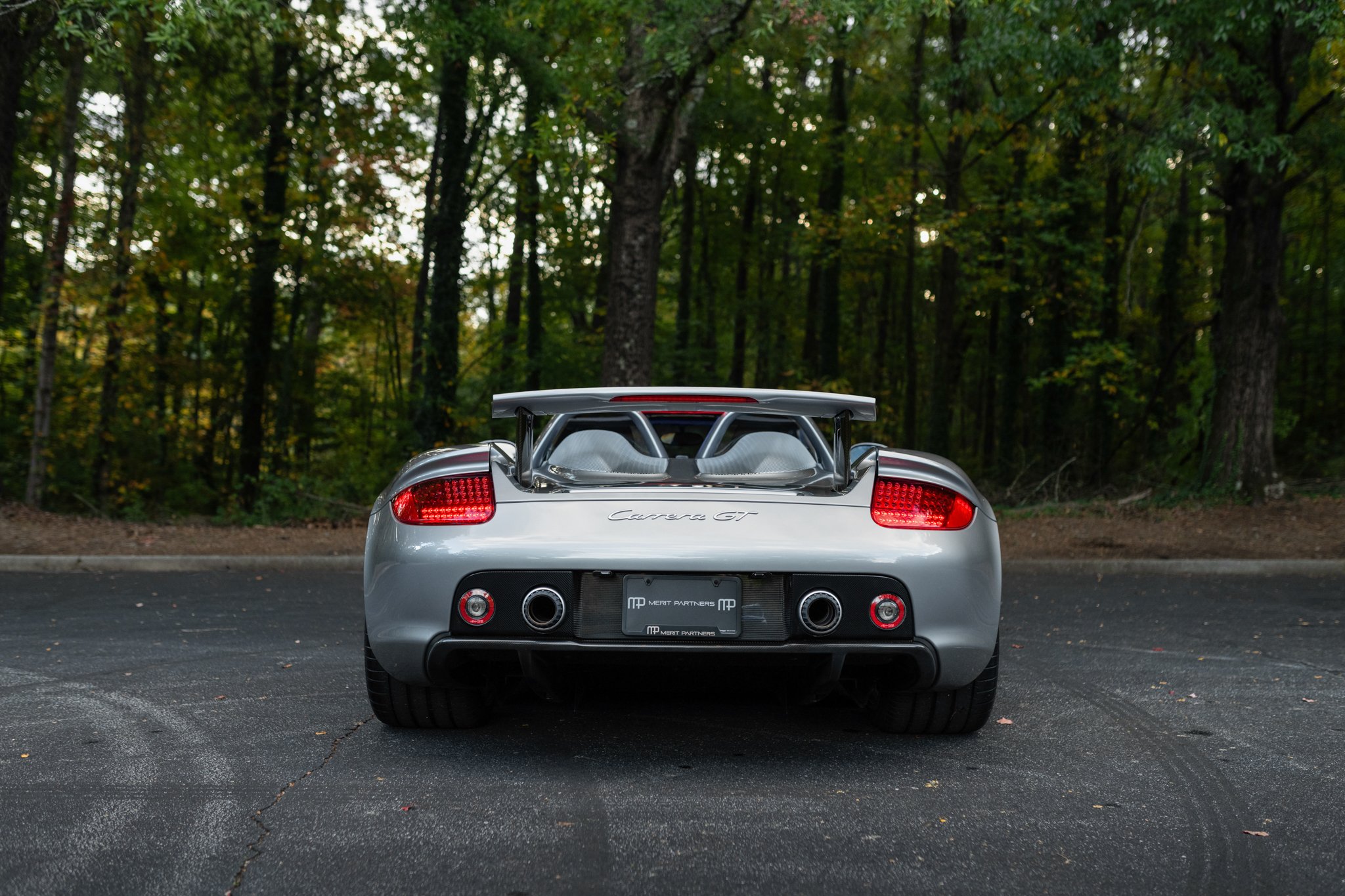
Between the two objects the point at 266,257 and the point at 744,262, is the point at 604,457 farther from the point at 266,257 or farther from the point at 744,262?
the point at 744,262

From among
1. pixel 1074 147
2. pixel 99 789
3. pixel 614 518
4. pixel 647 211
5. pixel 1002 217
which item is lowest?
pixel 99 789

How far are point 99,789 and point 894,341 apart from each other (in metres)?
39.9

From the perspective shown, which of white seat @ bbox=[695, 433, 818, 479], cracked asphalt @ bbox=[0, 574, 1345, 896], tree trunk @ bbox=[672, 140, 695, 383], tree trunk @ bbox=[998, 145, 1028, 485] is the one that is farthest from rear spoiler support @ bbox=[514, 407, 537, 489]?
tree trunk @ bbox=[672, 140, 695, 383]

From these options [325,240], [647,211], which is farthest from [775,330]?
[647,211]

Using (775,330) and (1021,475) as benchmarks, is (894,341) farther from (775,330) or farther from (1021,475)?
(1021,475)

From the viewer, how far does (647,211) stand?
507 inches

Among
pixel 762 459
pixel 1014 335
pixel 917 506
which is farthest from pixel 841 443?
pixel 1014 335

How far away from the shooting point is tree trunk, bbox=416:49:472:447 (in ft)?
61.9

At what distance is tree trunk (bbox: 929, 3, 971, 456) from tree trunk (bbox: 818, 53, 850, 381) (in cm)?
214

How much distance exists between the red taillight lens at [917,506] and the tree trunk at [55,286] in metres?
16.0

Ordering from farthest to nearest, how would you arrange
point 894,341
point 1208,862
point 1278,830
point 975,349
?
point 894,341
point 975,349
point 1278,830
point 1208,862

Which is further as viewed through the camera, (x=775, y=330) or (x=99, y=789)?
(x=775, y=330)

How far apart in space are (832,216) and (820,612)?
65.7ft

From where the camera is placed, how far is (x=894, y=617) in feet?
12.1
